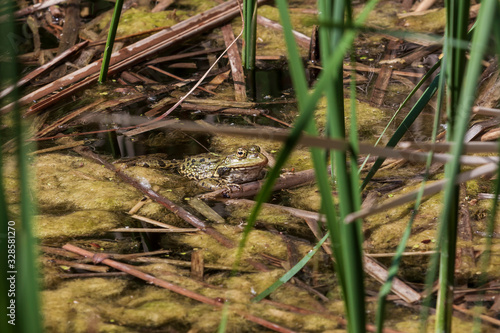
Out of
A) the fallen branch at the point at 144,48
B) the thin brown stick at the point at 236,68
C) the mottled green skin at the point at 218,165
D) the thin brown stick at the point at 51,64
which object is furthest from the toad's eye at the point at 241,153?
the thin brown stick at the point at 51,64

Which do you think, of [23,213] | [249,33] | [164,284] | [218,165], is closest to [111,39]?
[249,33]

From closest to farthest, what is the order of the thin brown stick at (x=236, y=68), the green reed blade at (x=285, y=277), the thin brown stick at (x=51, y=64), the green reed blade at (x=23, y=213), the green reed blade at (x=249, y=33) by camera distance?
the green reed blade at (x=23, y=213), the green reed blade at (x=285, y=277), the green reed blade at (x=249, y=33), the thin brown stick at (x=236, y=68), the thin brown stick at (x=51, y=64)

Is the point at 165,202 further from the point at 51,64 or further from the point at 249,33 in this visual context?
the point at 51,64

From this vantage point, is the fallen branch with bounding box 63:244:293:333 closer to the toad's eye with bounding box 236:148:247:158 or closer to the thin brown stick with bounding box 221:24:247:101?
the toad's eye with bounding box 236:148:247:158

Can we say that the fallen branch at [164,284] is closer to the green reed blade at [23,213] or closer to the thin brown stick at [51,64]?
the green reed blade at [23,213]

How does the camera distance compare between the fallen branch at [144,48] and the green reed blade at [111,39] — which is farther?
the fallen branch at [144,48]

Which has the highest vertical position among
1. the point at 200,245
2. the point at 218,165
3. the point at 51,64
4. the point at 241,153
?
the point at 51,64

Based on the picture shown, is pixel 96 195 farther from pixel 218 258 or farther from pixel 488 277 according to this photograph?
pixel 488 277

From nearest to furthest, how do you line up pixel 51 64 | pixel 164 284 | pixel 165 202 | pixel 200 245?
pixel 164 284, pixel 200 245, pixel 165 202, pixel 51 64

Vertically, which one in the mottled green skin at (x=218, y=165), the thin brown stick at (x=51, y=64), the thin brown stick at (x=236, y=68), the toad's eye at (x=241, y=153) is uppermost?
the thin brown stick at (x=236, y=68)
